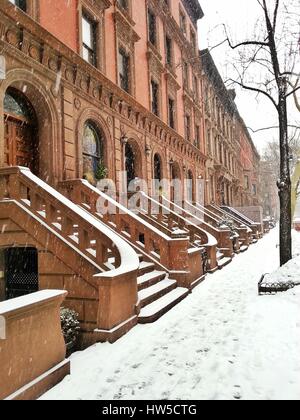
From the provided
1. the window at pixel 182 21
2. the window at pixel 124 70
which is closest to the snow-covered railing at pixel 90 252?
the window at pixel 124 70

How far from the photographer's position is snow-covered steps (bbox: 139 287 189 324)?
238 inches

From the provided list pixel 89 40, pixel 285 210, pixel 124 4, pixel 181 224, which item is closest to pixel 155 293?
pixel 285 210

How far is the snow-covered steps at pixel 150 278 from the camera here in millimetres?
7117

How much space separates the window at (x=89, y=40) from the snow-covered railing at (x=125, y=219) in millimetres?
5007

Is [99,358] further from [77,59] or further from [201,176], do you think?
[201,176]

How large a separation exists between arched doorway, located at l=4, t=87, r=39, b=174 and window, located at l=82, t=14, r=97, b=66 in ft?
10.6

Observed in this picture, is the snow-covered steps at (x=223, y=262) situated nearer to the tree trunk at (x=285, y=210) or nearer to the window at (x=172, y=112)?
the tree trunk at (x=285, y=210)

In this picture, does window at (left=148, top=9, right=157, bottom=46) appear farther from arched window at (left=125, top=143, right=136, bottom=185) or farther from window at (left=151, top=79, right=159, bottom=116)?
arched window at (left=125, top=143, right=136, bottom=185)

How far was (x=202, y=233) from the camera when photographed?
38.9 ft

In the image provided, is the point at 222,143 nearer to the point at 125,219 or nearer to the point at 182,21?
Result: the point at 182,21

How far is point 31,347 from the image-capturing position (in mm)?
3611

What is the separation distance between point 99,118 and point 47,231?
20.1 ft

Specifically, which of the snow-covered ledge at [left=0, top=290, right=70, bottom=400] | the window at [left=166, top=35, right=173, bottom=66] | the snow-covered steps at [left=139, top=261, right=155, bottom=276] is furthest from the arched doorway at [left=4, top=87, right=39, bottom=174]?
the window at [left=166, top=35, right=173, bottom=66]

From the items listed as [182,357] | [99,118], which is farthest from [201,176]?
[182,357]
